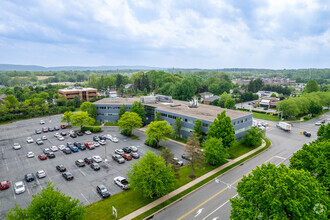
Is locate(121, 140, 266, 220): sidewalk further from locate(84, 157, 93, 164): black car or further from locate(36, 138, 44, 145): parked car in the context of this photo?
locate(36, 138, 44, 145): parked car

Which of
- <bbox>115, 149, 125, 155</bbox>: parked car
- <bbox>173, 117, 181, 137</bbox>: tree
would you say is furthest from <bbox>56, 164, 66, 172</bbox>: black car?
<bbox>173, 117, 181, 137</bbox>: tree

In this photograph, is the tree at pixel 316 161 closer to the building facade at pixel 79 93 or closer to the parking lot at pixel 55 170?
the parking lot at pixel 55 170

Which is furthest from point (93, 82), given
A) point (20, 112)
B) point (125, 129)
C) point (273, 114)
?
point (273, 114)

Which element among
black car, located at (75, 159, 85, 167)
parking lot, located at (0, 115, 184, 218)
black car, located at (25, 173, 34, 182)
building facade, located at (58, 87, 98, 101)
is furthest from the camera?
building facade, located at (58, 87, 98, 101)

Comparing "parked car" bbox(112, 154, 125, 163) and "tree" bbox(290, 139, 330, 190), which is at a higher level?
"tree" bbox(290, 139, 330, 190)

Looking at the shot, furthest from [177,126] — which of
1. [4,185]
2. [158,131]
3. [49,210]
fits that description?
[49,210]
